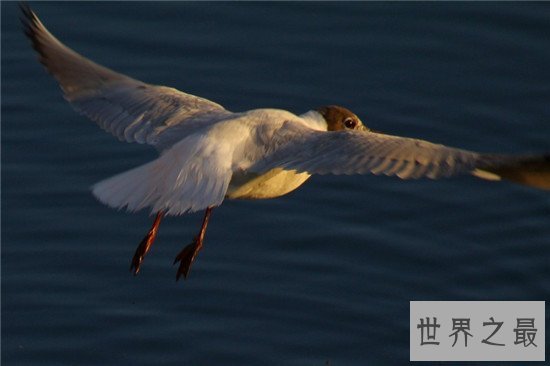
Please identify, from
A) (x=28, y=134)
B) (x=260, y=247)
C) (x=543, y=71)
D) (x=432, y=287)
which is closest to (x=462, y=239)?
(x=432, y=287)

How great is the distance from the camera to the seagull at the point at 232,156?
8.41 meters

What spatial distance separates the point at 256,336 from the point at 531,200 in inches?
107

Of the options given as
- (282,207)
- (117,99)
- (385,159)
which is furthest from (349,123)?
(282,207)

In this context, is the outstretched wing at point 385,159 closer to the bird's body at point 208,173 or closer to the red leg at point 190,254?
the bird's body at point 208,173

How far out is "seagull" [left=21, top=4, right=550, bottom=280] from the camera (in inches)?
331

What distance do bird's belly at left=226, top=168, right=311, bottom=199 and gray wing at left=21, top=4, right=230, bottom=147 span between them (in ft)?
2.02

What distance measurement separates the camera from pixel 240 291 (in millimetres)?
11117

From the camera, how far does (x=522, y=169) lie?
8188 mm

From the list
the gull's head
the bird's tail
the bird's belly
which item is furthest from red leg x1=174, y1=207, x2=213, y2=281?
the bird's tail

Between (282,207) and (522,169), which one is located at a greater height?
(522,169)

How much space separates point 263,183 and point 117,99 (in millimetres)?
1331

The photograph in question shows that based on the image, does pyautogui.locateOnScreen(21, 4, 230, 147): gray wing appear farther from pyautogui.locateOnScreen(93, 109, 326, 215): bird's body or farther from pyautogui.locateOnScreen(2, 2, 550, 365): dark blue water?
pyautogui.locateOnScreen(2, 2, 550, 365): dark blue water

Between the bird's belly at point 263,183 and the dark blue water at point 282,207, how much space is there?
1.55 metres

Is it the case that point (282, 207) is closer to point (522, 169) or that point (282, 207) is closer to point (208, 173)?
point (208, 173)
